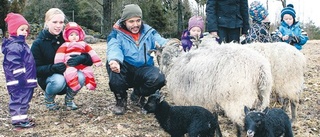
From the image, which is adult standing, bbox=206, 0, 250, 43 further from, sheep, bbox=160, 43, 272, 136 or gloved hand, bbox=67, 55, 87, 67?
gloved hand, bbox=67, 55, 87, 67

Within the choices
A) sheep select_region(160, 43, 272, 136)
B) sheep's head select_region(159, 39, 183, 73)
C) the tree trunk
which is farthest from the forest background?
sheep select_region(160, 43, 272, 136)

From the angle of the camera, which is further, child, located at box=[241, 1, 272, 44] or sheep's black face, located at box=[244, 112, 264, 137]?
child, located at box=[241, 1, 272, 44]

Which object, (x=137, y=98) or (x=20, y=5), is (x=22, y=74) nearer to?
(x=137, y=98)

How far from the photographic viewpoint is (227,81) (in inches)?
169

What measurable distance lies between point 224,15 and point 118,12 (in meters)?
33.6

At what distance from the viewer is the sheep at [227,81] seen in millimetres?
4246

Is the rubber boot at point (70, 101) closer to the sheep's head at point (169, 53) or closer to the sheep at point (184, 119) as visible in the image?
the sheep's head at point (169, 53)

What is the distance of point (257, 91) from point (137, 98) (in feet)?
8.23

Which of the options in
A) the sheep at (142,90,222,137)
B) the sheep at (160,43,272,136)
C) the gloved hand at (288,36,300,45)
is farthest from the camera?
the gloved hand at (288,36,300,45)

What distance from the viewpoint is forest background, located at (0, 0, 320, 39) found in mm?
28719

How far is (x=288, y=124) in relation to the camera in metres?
4.16

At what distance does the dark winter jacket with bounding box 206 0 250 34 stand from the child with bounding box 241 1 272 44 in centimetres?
45

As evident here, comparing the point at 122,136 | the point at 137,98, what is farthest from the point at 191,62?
the point at 137,98

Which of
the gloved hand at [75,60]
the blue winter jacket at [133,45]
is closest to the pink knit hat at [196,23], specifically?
the blue winter jacket at [133,45]
